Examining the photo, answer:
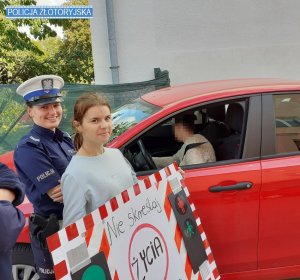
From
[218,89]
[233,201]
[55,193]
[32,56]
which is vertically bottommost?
[233,201]

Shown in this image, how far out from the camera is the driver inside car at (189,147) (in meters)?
2.69

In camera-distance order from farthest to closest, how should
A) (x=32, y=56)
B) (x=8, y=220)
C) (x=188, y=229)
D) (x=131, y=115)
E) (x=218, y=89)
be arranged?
(x=32, y=56), (x=131, y=115), (x=218, y=89), (x=188, y=229), (x=8, y=220)

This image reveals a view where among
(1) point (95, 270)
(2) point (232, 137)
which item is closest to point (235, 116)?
(2) point (232, 137)

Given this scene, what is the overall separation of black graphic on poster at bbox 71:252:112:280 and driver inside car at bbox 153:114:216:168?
51.8 inches

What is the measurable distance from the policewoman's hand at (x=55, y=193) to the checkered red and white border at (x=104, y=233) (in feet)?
1.23

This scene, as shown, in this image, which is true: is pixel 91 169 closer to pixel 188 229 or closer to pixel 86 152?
pixel 86 152

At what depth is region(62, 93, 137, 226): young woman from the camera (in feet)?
5.35

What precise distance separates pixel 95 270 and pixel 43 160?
0.68 meters

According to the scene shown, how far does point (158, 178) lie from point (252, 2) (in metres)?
6.68

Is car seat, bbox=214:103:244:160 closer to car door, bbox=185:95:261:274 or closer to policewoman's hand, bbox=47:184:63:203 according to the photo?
car door, bbox=185:95:261:274

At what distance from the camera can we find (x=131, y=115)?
2863 mm

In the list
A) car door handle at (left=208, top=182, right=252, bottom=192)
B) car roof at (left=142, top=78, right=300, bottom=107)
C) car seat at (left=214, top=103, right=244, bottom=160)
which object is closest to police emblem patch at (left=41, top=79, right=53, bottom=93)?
car roof at (left=142, top=78, right=300, bottom=107)

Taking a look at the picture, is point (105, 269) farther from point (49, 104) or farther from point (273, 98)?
point (273, 98)

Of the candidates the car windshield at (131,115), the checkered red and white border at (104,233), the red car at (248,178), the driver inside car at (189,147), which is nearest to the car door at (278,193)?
the red car at (248,178)
